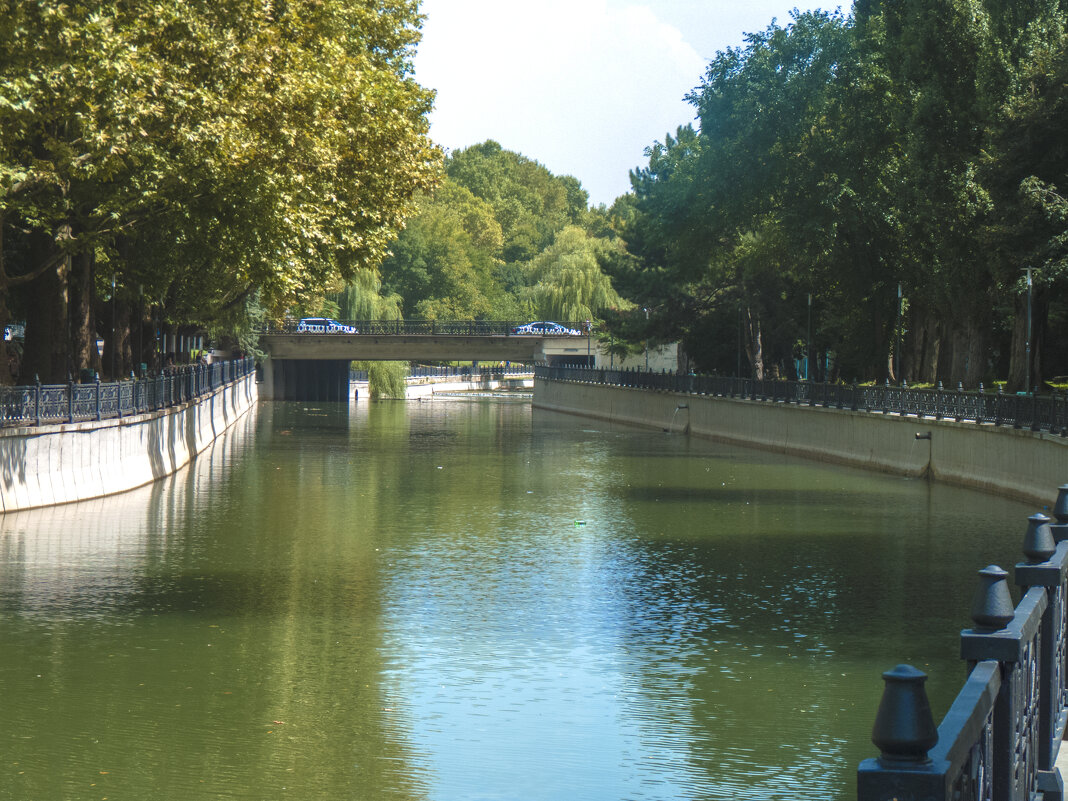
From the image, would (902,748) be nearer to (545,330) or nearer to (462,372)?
(545,330)

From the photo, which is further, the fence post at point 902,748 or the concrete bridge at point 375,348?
the concrete bridge at point 375,348

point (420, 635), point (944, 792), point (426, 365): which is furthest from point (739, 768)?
point (426, 365)

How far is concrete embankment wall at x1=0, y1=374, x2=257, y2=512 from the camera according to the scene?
89.3ft

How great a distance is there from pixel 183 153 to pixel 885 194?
2882cm

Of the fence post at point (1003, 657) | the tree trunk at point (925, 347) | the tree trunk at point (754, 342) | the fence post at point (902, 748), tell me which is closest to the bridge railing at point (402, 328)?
the tree trunk at point (754, 342)

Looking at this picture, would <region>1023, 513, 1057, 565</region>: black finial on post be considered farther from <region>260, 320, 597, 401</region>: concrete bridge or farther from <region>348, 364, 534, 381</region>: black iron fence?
<region>348, 364, 534, 381</region>: black iron fence

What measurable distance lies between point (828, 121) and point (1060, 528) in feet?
165

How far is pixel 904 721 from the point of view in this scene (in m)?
4.01

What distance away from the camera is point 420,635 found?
683 inches

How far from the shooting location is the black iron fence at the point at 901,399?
3359cm

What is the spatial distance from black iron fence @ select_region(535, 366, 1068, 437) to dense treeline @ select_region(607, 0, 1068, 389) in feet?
9.95

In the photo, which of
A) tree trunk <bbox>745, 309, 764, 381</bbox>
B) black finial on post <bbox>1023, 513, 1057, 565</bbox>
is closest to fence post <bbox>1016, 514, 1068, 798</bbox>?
black finial on post <bbox>1023, 513, 1057, 565</bbox>

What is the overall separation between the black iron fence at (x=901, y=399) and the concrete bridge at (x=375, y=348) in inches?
874

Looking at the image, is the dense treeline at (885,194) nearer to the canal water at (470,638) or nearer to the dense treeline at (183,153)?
the canal water at (470,638)
